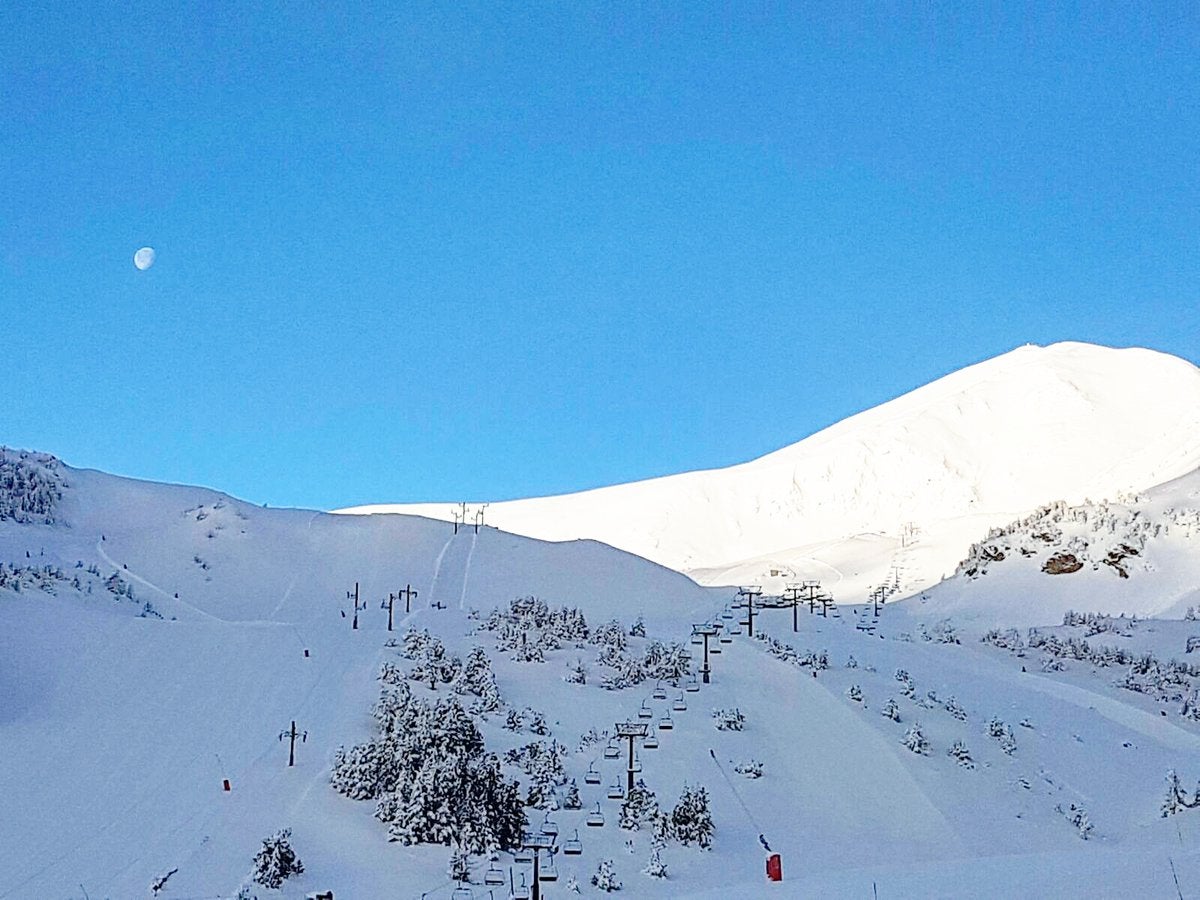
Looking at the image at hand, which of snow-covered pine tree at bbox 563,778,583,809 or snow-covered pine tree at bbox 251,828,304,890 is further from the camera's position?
snow-covered pine tree at bbox 563,778,583,809

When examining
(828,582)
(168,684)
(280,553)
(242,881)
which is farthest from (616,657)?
(828,582)

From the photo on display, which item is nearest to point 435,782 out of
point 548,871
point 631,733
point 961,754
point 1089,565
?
point 548,871

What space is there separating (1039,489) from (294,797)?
6811cm

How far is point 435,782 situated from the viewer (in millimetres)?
13430

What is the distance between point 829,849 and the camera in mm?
13617

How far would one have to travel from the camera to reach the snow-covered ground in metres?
12.3

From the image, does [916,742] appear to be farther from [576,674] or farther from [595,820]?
[576,674]

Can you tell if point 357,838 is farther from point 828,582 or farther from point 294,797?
point 828,582

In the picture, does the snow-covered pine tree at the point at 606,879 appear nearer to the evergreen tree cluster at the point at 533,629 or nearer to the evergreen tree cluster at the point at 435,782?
the evergreen tree cluster at the point at 435,782

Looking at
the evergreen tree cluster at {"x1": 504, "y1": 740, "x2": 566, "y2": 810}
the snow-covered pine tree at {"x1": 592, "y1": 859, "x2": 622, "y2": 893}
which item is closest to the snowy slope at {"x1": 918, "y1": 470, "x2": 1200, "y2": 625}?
the evergreen tree cluster at {"x1": 504, "y1": 740, "x2": 566, "y2": 810}

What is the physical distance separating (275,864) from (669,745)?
23.9ft

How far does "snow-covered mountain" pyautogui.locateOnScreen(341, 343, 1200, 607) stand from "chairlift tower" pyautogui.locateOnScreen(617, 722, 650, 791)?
41836 millimetres

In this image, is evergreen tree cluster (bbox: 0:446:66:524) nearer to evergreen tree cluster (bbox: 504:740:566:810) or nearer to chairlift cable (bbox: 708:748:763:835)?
evergreen tree cluster (bbox: 504:740:566:810)

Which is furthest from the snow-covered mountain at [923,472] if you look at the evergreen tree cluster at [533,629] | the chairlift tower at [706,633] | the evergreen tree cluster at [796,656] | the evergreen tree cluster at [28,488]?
the evergreen tree cluster at [796,656]
